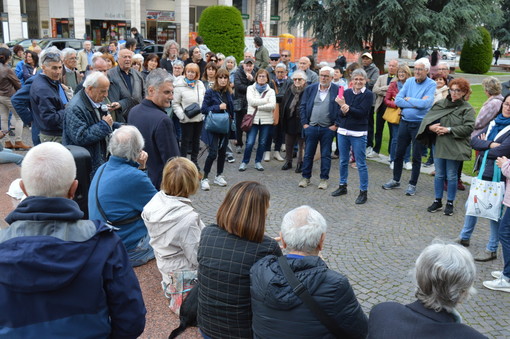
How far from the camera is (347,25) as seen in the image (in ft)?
73.8

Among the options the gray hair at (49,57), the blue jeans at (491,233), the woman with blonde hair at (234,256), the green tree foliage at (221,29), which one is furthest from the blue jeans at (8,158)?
the green tree foliage at (221,29)

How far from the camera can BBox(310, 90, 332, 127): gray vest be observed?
8086 mm

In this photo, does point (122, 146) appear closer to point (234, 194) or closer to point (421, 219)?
point (234, 194)

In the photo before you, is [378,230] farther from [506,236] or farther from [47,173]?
[47,173]

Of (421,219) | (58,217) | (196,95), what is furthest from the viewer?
(196,95)

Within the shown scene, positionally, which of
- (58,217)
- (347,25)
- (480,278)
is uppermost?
(347,25)

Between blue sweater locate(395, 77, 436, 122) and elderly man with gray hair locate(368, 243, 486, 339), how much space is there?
5.85 meters

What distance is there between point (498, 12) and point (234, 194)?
25.9m

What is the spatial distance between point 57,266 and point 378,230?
17.4ft

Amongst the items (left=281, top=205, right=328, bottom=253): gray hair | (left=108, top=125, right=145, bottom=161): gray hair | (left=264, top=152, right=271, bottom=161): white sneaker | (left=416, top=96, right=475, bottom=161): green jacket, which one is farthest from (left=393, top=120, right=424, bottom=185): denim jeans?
(left=281, top=205, right=328, bottom=253): gray hair

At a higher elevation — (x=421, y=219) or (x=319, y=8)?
(x=319, y=8)

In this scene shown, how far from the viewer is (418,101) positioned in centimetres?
789

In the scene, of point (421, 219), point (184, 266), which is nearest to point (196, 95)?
point (421, 219)

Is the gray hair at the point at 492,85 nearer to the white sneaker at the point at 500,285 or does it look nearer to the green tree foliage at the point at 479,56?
the white sneaker at the point at 500,285
